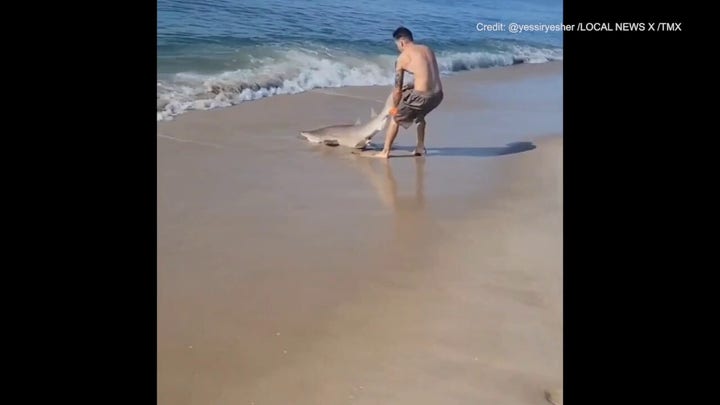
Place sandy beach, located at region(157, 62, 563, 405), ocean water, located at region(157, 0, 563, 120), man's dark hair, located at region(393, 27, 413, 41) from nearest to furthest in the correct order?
sandy beach, located at region(157, 62, 563, 405) → man's dark hair, located at region(393, 27, 413, 41) → ocean water, located at region(157, 0, 563, 120)

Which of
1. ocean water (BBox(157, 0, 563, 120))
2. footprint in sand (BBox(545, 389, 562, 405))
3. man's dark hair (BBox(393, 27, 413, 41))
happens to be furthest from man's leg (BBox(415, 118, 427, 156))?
footprint in sand (BBox(545, 389, 562, 405))

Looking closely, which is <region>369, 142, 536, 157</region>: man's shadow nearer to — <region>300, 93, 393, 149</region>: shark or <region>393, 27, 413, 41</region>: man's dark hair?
<region>300, 93, 393, 149</region>: shark

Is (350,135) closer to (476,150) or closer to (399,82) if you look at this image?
(399,82)

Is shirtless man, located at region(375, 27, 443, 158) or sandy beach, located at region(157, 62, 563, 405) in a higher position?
shirtless man, located at region(375, 27, 443, 158)

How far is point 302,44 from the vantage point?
12664mm

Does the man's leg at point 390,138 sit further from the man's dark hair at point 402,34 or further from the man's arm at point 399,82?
the man's dark hair at point 402,34

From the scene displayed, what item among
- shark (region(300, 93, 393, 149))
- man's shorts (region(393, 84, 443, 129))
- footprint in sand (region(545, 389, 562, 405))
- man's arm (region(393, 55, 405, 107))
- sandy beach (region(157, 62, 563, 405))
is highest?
man's arm (region(393, 55, 405, 107))

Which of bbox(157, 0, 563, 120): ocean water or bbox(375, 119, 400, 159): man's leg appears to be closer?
bbox(375, 119, 400, 159): man's leg

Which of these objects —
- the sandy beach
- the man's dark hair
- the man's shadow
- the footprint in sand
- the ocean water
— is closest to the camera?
the footprint in sand

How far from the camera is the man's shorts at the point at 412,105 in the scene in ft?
21.3

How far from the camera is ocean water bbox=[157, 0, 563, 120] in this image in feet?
30.6

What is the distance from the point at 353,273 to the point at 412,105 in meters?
3.11
